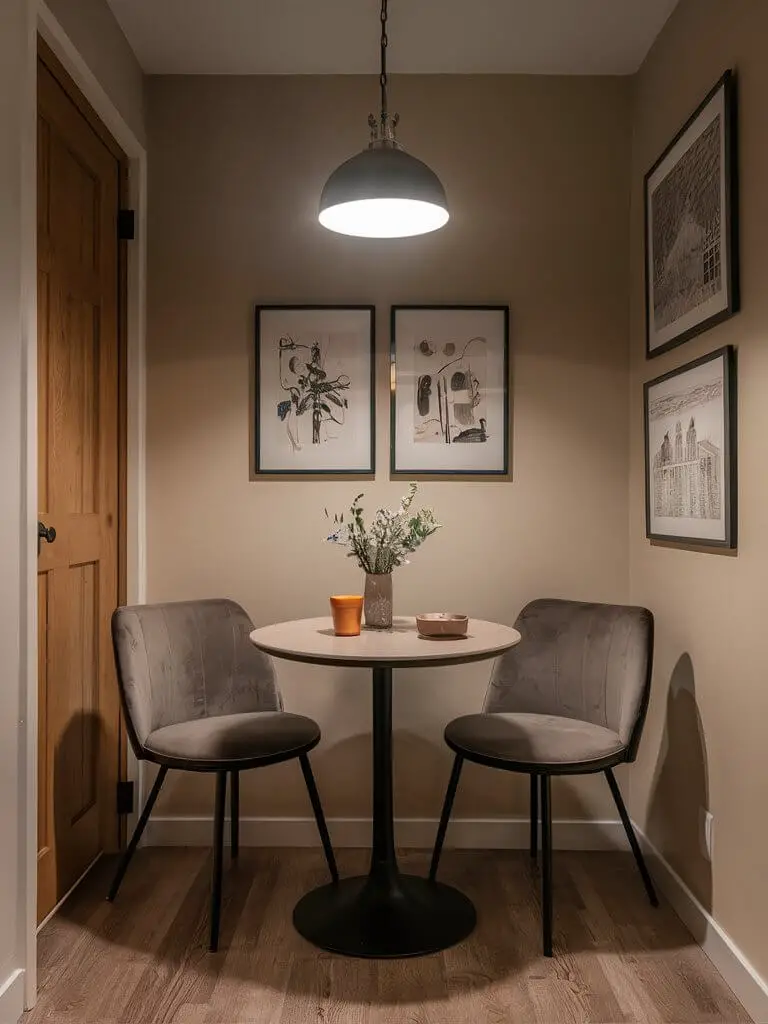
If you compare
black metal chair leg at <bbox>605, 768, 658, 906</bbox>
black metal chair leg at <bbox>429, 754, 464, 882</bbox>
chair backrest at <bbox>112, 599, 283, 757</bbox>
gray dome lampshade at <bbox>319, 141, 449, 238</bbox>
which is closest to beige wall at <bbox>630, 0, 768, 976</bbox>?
black metal chair leg at <bbox>605, 768, 658, 906</bbox>

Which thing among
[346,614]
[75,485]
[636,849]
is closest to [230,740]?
[346,614]

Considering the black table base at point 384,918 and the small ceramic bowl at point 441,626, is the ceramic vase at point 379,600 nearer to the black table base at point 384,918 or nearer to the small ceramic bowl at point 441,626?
the small ceramic bowl at point 441,626

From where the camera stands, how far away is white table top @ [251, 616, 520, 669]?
2.10 m

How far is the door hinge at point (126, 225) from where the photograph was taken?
9.58 ft

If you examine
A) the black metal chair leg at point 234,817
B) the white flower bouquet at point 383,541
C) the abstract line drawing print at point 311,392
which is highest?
the abstract line drawing print at point 311,392

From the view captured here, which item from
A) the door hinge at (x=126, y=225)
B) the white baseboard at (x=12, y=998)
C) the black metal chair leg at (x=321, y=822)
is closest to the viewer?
the white baseboard at (x=12, y=998)

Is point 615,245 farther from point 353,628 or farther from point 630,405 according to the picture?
point 353,628

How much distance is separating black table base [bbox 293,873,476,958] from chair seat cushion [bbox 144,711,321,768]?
0.46 metres

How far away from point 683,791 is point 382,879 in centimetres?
91

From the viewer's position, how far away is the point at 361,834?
2.98 meters

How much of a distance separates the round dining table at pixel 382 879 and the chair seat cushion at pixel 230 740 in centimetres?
25

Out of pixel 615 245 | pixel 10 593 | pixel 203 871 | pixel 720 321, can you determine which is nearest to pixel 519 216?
pixel 615 245

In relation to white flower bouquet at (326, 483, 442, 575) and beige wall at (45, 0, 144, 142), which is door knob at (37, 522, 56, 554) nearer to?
white flower bouquet at (326, 483, 442, 575)

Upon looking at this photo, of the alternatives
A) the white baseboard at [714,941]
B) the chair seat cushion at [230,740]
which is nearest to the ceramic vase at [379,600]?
the chair seat cushion at [230,740]
